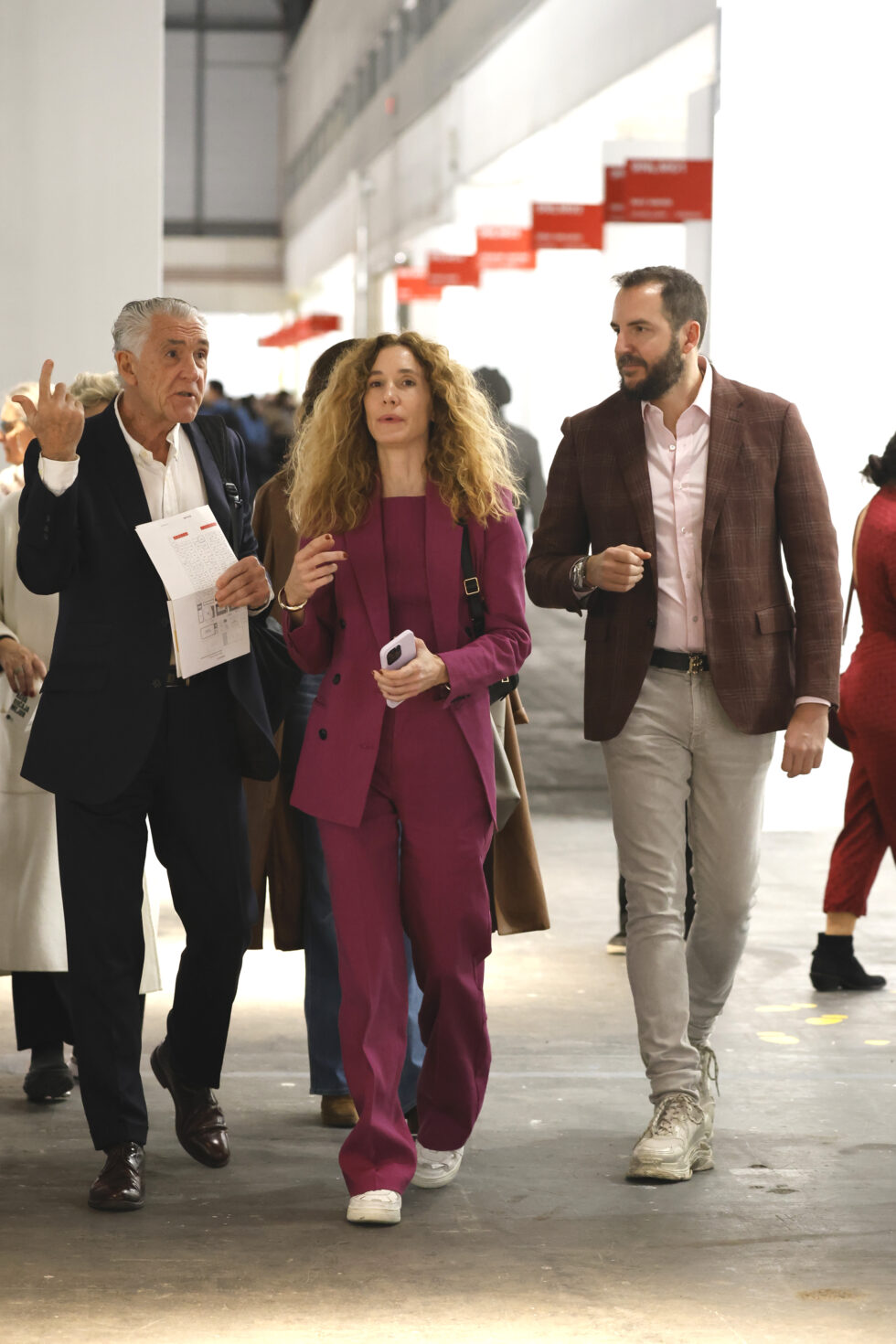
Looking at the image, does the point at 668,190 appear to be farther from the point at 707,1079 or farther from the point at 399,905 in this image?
the point at 399,905

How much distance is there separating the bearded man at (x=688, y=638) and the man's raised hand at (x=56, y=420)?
3.72 ft

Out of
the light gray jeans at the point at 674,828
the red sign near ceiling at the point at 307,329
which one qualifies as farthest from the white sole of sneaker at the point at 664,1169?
the red sign near ceiling at the point at 307,329

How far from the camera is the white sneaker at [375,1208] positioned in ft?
12.6

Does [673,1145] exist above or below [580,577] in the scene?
below

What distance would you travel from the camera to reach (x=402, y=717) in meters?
3.98

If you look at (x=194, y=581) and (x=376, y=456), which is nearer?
(x=194, y=581)

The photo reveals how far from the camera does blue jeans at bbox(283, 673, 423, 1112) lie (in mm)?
4594

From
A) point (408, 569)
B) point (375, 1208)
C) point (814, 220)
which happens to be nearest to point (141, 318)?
point (408, 569)

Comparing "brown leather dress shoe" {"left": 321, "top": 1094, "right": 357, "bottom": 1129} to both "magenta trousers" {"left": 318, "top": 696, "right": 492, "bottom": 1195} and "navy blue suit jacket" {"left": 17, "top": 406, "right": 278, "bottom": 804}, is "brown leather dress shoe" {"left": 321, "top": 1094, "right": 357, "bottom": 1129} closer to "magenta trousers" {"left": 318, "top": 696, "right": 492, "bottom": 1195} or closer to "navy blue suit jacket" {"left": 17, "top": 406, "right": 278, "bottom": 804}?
"magenta trousers" {"left": 318, "top": 696, "right": 492, "bottom": 1195}

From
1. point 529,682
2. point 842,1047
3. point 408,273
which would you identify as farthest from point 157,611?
point 408,273

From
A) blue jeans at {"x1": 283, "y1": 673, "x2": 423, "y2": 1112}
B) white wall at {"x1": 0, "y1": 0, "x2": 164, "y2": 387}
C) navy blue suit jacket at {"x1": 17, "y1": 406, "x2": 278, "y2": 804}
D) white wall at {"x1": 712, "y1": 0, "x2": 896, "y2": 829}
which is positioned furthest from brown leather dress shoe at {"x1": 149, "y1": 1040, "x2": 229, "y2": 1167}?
white wall at {"x1": 712, "y1": 0, "x2": 896, "y2": 829}

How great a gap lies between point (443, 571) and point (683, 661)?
602mm

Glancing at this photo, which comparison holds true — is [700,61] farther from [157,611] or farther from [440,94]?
[440,94]

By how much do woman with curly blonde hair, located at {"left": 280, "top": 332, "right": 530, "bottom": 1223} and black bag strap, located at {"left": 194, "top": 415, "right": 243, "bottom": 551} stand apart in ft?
0.73
